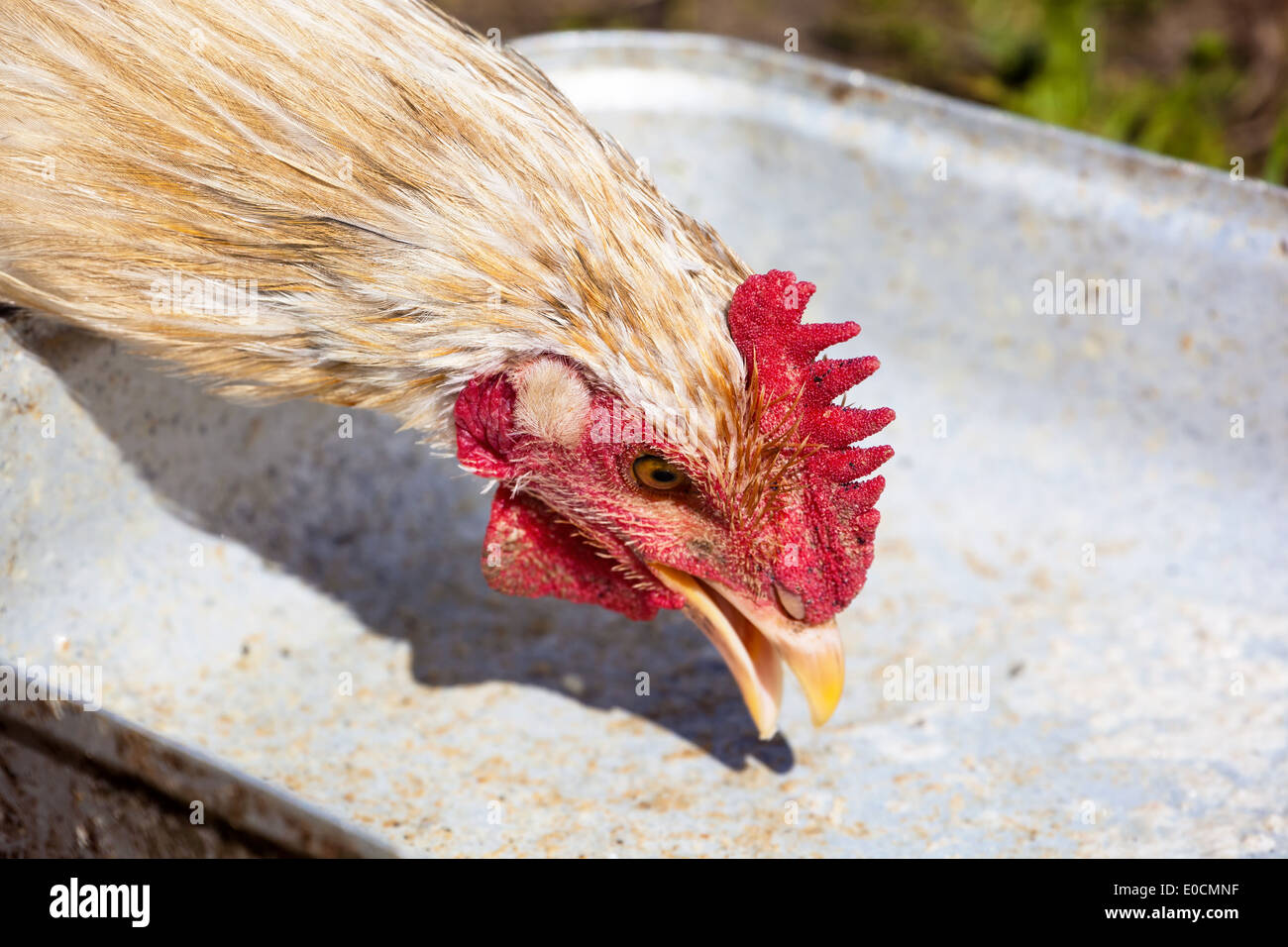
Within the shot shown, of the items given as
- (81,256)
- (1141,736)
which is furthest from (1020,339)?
(81,256)

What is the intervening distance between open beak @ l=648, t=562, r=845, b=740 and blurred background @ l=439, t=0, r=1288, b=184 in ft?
9.77

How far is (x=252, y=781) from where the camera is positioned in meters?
1.55

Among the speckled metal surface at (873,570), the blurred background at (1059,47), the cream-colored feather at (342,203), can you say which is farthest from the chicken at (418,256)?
the blurred background at (1059,47)

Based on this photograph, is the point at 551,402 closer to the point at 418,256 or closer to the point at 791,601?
the point at 418,256

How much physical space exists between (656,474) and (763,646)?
0.42m

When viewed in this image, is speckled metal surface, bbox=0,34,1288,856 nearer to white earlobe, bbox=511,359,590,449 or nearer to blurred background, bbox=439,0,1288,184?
white earlobe, bbox=511,359,590,449

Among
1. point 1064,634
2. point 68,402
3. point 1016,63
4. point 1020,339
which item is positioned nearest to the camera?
point 68,402

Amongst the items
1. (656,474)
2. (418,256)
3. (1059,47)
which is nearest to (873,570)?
(656,474)

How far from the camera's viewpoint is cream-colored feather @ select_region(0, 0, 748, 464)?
1759mm

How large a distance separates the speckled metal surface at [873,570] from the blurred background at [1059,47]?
1769 millimetres

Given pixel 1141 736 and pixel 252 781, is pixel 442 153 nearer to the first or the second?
pixel 252 781

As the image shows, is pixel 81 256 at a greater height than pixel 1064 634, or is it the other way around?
pixel 81 256

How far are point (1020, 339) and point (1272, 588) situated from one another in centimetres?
77

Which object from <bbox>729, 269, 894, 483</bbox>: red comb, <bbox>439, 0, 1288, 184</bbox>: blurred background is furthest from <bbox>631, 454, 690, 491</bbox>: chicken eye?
<bbox>439, 0, 1288, 184</bbox>: blurred background
